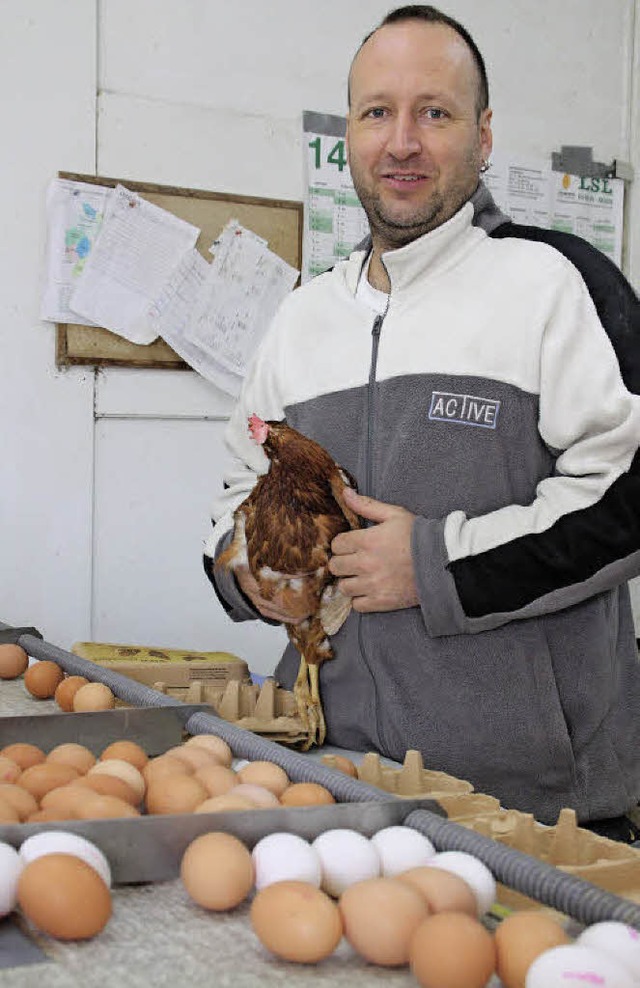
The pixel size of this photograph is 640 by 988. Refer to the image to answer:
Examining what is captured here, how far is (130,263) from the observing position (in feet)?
10.9

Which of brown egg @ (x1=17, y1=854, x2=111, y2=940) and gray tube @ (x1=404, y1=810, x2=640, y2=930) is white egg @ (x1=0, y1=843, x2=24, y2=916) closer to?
brown egg @ (x1=17, y1=854, x2=111, y2=940)

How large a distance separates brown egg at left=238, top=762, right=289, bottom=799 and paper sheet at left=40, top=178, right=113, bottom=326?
2349 millimetres

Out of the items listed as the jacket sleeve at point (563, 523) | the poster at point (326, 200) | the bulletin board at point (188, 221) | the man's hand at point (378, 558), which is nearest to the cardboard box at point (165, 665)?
the man's hand at point (378, 558)

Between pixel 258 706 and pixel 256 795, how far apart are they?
606mm

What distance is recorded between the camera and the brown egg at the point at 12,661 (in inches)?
73.4

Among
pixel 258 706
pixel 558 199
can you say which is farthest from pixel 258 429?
pixel 558 199

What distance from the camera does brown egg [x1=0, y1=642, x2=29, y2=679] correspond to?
186cm

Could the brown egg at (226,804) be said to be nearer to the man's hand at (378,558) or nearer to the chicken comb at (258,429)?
the man's hand at (378,558)

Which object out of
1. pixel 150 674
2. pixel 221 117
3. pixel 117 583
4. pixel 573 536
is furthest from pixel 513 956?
pixel 221 117

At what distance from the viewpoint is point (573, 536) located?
59.6 inches

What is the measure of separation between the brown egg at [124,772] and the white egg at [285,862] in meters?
0.23

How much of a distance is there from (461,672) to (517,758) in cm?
15

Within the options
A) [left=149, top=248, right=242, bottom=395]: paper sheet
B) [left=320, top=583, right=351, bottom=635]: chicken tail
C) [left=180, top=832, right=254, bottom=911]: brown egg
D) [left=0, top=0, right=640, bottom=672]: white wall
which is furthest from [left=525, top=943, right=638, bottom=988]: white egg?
[left=149, top=248, right=242, bottom=395]: paper sheet

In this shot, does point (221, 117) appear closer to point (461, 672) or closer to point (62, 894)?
point (461, 672)
